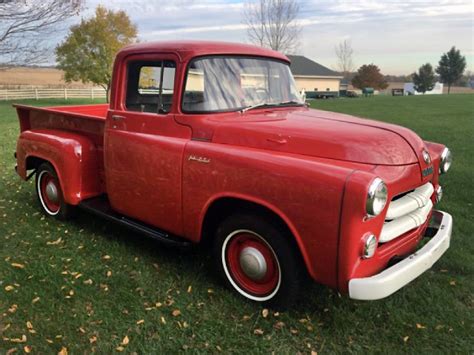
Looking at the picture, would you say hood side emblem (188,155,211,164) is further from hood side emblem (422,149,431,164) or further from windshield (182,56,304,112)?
hood side emblem (422,149,431,164)

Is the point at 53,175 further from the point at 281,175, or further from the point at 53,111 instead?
the point at 281,175

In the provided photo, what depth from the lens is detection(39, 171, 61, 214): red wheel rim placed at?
17.0ft

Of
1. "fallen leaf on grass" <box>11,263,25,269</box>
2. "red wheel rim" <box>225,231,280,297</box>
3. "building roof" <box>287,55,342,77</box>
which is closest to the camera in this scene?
"red wheel rim" <box>225,231,280,297</box>

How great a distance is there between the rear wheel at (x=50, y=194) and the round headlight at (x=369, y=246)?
11.5 feet

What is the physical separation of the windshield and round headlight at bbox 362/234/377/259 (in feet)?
5.10

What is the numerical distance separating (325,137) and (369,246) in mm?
813

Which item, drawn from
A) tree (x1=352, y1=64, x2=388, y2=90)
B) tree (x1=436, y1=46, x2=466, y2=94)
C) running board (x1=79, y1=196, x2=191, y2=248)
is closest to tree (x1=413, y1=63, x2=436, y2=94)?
tree (x1=436, y1=46, x2=466, y2=94)

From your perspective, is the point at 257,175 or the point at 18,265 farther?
the point at 18,265

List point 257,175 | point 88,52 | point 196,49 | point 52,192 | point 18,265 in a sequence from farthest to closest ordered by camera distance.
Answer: point 88,52 → point 52,192 → point 18,265 → point 196,49 → point 257,175

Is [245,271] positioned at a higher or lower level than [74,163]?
lower

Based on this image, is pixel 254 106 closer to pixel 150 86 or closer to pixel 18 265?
Result: pixel 150 86

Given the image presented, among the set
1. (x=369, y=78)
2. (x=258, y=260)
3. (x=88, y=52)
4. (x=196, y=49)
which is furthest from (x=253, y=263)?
(x=369, y=78)

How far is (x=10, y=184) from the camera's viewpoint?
6883mm

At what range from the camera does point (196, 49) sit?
3627mm
